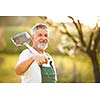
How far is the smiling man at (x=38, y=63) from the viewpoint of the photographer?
1843 millimetres

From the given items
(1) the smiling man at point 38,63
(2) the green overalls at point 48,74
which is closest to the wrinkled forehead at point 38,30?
(1) the smiling man at point 38,63

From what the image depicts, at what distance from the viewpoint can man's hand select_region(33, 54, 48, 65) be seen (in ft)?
6.09

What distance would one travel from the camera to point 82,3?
73.8 inches

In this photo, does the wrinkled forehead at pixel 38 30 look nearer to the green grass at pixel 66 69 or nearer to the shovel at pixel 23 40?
the shovel at pixel 23 40

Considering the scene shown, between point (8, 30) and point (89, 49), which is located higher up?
point (8, 30)

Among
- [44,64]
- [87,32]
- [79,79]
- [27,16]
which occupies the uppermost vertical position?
[27,16]

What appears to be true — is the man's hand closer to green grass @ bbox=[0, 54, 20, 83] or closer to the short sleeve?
the short sleeve

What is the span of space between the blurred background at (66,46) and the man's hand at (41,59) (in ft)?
0.19

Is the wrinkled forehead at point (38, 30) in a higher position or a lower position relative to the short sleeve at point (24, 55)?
higher

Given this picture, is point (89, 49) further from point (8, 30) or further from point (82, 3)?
point (8, 30)

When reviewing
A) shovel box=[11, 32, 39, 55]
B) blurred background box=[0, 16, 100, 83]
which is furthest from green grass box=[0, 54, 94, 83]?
shovel box=[11, 32, 39, 55]
